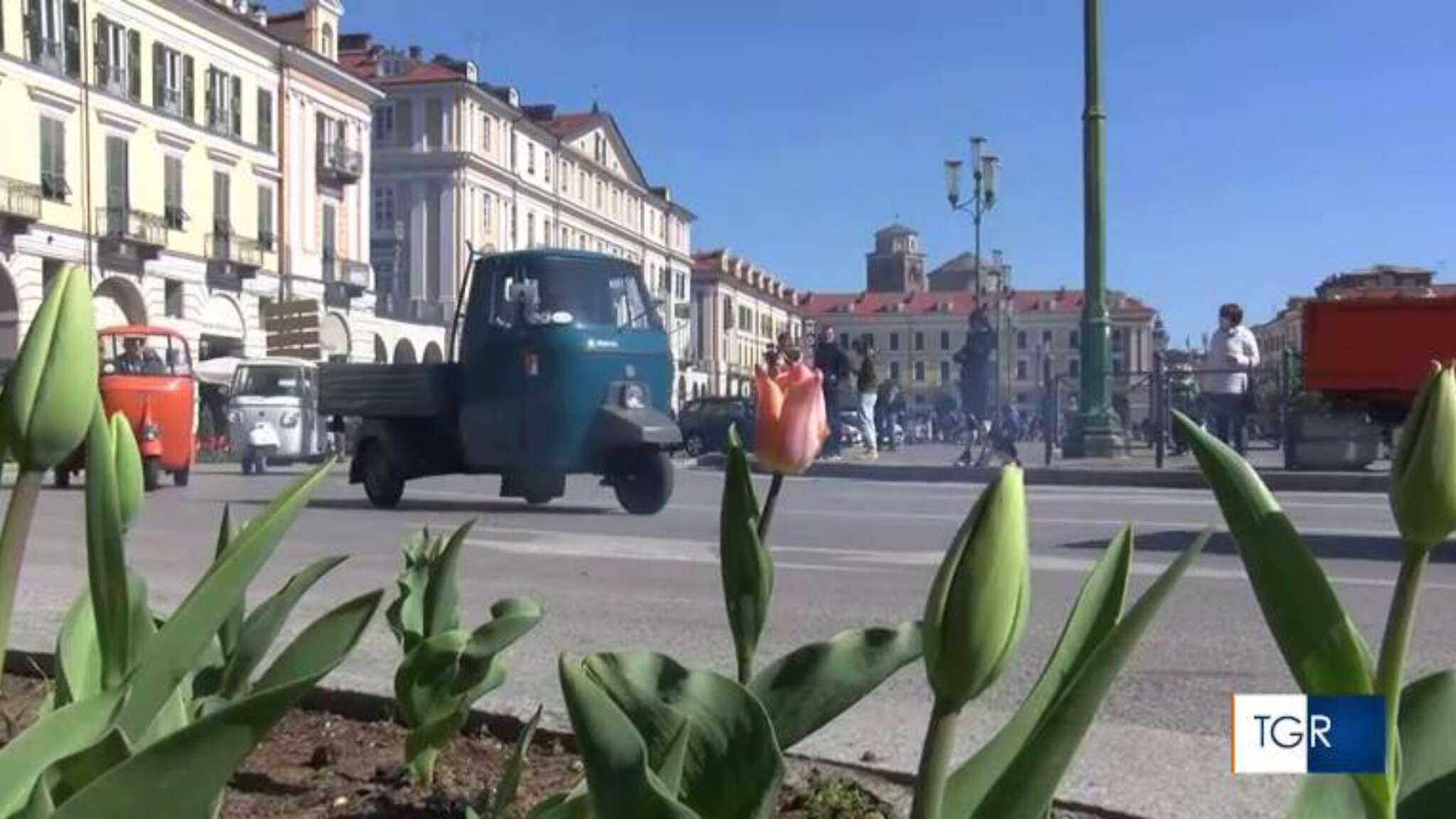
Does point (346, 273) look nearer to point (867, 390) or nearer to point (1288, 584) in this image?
point (867, 390)

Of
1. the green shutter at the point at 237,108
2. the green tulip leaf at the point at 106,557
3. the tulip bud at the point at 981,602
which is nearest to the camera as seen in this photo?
the tulip bud at the point at 981,602

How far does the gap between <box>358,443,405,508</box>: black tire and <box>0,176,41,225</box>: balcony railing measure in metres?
29.4

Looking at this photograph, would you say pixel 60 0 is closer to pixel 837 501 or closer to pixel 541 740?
pixel 837 501

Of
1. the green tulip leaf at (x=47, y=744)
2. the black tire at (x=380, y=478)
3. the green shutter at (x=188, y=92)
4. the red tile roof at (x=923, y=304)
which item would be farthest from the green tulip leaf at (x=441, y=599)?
the red tile roof at (x=923, y=304)

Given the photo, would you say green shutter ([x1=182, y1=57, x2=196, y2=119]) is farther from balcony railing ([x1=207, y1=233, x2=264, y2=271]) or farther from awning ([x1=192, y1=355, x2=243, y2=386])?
awning ([x1=192, y1=355, x2=243, y2=386])

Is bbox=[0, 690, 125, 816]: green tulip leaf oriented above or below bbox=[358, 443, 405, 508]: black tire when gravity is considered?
above

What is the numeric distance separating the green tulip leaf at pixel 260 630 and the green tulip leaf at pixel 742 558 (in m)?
0.40

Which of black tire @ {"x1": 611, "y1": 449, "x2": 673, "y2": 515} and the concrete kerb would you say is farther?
black tire @ {"x1": 611, "y1": 449, "x2": 673, "y2": 515}

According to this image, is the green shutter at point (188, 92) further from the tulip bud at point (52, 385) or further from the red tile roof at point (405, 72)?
the tulip bud at point (52, 385)

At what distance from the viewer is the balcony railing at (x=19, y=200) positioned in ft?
125

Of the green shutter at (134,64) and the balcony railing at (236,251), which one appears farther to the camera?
the balcony railing at (236,251)

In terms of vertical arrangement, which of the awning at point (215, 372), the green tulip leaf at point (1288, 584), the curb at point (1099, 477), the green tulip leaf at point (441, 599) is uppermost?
the awning at point (215, 372)

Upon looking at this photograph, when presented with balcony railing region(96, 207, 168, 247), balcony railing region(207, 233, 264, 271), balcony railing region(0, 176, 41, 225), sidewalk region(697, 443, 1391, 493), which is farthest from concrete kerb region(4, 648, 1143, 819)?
balcony railing region(207, 233, 264, 271)

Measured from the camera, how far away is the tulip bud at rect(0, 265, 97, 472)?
108cm
